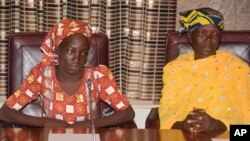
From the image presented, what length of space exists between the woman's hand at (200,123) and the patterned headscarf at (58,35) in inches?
27.6

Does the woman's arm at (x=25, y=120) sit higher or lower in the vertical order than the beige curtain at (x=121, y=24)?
lower

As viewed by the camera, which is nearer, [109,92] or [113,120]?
[113,120]

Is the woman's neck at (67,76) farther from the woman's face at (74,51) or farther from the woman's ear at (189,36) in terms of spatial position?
the woman's ear at (189,36)

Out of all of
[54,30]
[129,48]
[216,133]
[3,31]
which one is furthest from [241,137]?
[3,31]

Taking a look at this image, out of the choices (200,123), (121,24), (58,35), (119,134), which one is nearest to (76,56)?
(58,35)

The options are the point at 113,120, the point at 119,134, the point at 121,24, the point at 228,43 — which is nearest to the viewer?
the point at 119,134

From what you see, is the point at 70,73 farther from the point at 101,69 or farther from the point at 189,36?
the point at 189,36

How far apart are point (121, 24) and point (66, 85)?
2.78 ft

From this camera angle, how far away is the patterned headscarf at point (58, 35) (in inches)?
106

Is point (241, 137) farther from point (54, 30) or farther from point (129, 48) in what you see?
point (129, 48)

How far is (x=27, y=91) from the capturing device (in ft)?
9.16

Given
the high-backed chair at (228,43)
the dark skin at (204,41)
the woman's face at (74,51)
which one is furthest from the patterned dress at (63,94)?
the high-backed chair at (228,43)

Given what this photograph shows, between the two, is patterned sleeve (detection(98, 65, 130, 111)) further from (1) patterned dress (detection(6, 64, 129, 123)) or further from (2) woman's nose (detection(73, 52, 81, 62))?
(2) woman's nose (detection(73, 52, 81, 62))

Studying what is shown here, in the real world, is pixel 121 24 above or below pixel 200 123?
above
